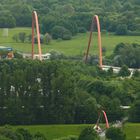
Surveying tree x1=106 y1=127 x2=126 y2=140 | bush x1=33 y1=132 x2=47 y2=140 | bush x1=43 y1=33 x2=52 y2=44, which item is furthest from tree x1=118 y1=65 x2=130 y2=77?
bush x1=33 y1=132 x2=47 y2=140

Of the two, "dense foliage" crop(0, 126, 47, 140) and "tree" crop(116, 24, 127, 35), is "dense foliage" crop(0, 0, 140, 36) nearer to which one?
"tree" crop(116, 24, 127, 35)

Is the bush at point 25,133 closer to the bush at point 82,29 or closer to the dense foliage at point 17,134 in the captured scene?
the dense foliage at point 17,134

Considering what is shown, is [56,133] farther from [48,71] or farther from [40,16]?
[40,16]

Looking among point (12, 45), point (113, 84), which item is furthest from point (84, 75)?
point (12, 45)

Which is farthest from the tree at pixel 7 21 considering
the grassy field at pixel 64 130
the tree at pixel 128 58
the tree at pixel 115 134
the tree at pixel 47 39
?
the tree at pixel 115 134

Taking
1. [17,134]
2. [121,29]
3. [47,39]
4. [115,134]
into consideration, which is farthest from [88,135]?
[121,29]

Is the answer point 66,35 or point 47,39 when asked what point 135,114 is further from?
point 66,35
